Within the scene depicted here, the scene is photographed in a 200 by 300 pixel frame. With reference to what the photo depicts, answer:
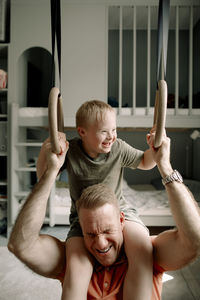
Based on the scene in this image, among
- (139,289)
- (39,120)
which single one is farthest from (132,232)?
(39,120)

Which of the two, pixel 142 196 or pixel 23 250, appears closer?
pixel 23 250

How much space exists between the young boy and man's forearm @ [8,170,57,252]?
183mm

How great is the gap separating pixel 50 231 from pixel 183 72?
10.8 ft

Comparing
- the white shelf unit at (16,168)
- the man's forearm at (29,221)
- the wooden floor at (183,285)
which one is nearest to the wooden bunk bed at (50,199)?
the white shelf unit at (16,168)

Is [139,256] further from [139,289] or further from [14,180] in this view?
[14,180]

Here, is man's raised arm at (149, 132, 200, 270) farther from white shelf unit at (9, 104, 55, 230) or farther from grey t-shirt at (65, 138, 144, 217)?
white shelf unit at (9, 104, 55, 230)

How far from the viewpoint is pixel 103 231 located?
0.97m

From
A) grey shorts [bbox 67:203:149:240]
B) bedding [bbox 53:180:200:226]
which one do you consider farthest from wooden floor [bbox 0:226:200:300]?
grey shorts [bbox 67:203:149:240]

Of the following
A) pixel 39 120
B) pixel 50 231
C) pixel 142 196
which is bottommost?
pixel 50 231

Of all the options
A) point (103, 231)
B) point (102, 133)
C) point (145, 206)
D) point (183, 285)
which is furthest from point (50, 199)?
point (103, 231)

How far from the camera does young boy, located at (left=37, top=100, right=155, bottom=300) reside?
96 cm

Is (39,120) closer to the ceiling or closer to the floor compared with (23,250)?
closer to the ceiling

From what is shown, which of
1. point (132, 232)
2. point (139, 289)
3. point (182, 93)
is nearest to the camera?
point (139, 289)

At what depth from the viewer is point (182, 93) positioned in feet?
14.8
